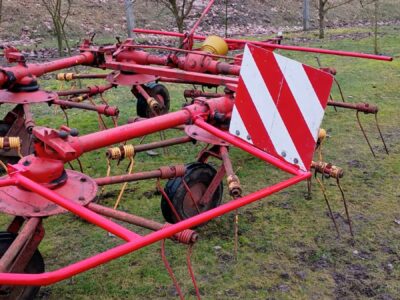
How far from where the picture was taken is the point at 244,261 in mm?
3387

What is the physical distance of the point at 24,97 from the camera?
4484mm

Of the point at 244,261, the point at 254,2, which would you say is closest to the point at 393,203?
the point at 244,261

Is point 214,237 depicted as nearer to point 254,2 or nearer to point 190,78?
point 190,78

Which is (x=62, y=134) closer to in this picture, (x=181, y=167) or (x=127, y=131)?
(x=127, y=131)

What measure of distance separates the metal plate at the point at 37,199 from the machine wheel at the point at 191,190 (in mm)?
876

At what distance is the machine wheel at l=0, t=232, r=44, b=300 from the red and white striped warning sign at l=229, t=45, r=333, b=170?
4.56 ft

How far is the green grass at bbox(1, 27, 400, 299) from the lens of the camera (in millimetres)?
3100

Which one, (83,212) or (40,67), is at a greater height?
(40,67)

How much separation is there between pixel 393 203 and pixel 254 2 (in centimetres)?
1576

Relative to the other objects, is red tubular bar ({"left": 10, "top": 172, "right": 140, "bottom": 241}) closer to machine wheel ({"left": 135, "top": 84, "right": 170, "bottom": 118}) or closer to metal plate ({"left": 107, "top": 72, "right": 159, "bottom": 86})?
metal plate ({"left": 107, "top": 72, "right": 159, "bottom": 86})

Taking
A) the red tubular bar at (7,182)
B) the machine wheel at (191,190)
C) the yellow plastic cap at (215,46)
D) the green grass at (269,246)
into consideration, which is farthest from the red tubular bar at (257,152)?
the yellow plastic cap at (215,46)

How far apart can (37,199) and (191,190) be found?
1.33 m

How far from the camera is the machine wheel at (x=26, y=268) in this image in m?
2.66

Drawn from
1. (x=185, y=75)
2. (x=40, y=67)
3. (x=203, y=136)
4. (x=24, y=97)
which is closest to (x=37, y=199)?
(x=203, y=136)
